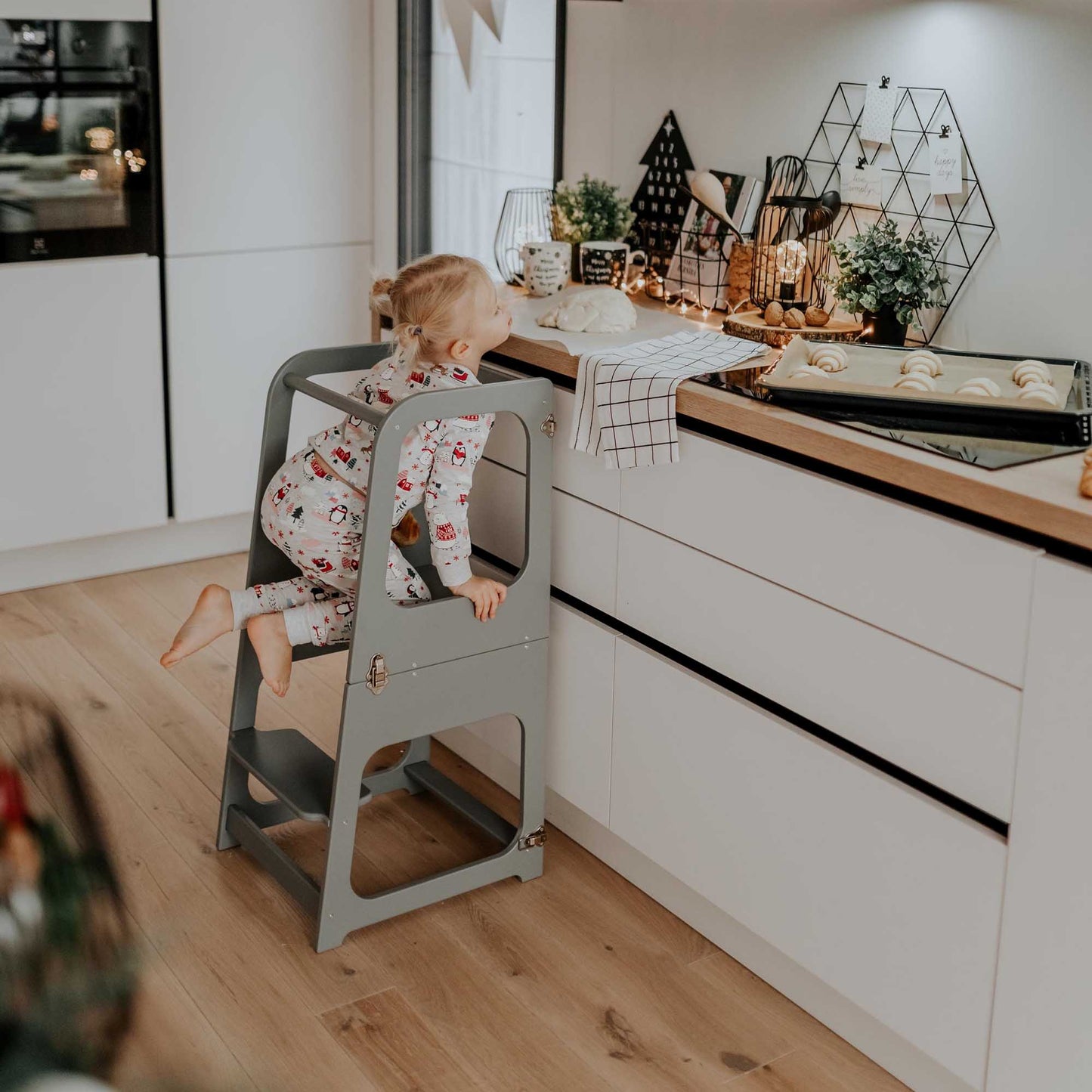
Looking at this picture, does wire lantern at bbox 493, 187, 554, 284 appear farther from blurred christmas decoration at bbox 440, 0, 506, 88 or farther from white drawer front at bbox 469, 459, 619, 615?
blurred christmas decoration at bbox 440, 0, 506, 88

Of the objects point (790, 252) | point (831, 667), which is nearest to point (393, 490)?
point (831, 667)

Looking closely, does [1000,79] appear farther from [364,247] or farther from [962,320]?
[364,247]

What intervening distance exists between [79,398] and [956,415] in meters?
2.28

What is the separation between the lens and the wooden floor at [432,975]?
1858mm

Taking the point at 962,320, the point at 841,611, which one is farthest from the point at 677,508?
the point at 962,320

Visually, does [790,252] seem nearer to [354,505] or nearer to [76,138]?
[354,505]

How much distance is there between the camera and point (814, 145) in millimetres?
2436

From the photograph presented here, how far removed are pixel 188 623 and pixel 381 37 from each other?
194 centimetres

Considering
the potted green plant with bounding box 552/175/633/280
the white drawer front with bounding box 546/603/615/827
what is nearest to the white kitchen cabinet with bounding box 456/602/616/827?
the white drawer front with bounding box 546/603/615/827

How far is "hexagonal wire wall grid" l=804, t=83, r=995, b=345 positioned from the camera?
7.16ft

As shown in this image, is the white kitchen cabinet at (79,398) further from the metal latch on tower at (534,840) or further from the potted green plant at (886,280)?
the potted green plant at (886,280)

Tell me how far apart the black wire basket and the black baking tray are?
1465mm

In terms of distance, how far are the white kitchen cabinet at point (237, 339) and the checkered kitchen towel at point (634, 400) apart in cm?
163

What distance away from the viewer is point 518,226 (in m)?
2.73
